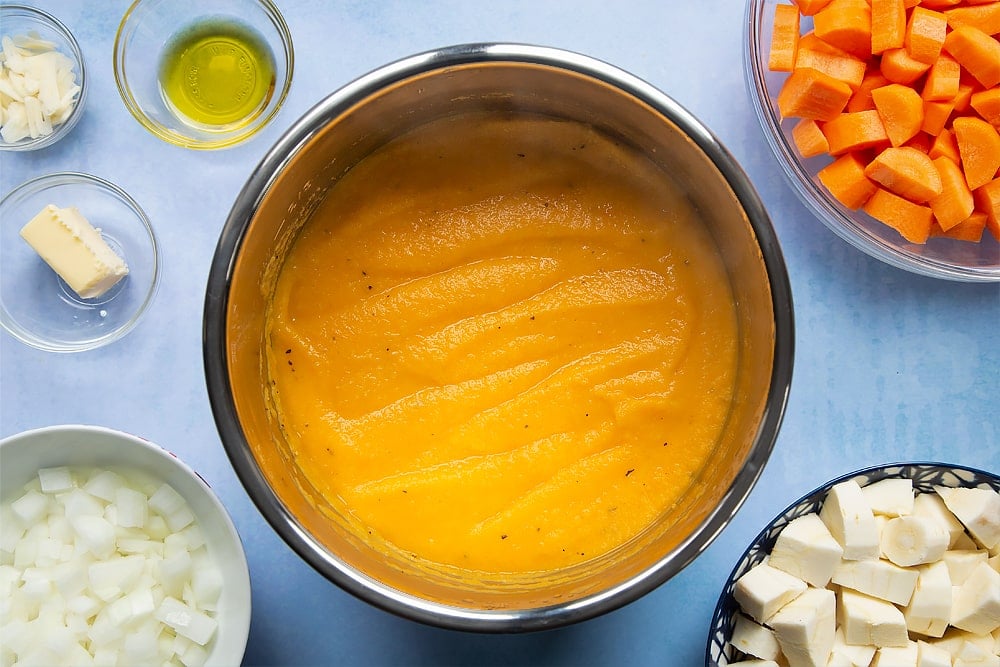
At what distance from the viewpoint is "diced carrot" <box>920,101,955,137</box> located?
147 cm

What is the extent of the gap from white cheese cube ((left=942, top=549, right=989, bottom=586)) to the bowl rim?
500 mm

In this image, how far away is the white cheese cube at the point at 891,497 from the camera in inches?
55.5

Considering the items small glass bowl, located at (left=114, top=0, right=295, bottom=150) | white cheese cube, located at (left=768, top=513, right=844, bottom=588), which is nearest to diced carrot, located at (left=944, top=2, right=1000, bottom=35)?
white cheese cube, located at (left=768, top=513, right=844, bottom=588)

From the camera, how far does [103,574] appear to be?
1425 millimetres

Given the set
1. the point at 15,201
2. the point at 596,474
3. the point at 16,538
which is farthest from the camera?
the point at 15,201

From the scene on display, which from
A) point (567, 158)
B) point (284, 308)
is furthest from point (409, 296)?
point (567, 158)

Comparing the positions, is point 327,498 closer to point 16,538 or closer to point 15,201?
point 16,538

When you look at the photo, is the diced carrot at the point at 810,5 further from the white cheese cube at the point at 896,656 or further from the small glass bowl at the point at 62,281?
the small glass bowl at the point at 62,281

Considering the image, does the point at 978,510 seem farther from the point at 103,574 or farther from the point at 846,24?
the point at 103,574

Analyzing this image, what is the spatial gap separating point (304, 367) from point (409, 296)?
0.19 metres

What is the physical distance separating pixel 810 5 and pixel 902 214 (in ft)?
1.22

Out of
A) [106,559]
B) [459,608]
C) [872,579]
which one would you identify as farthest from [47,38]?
[872,579]

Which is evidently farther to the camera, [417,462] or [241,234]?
[417,462]

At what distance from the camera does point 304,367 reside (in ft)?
4.38
